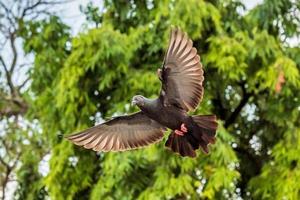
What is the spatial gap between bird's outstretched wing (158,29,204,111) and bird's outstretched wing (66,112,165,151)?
273mm

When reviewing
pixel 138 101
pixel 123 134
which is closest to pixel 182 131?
pixel 138 101

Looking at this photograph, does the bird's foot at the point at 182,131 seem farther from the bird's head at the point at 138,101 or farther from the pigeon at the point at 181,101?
the bird's head at the point at 138,101

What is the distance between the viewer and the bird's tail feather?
2264mm

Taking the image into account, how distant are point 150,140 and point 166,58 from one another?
1.37 ft

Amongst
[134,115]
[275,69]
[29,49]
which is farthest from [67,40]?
[134,115]

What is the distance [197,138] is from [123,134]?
1.54 ft

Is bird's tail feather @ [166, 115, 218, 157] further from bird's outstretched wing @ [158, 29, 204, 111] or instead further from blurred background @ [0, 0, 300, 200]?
blurred background @ [0, 0, 300, 200]

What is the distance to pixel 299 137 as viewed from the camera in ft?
16.2

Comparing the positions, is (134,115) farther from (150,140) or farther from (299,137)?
(299,137)

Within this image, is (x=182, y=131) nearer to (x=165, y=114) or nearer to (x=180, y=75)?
(x=165, y=114)

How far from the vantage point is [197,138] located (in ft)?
7.44

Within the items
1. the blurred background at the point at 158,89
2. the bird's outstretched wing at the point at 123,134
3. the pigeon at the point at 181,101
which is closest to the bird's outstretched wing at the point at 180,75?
the pigeon at the point at 181,101

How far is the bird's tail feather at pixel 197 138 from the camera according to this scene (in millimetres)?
2264

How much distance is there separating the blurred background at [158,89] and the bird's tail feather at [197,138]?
2.38 m
